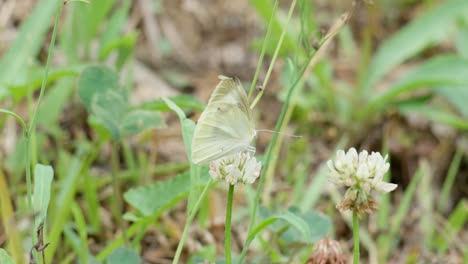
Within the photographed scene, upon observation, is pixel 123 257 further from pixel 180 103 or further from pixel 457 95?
pixel 457 95

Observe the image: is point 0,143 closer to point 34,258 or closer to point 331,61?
point 34,258

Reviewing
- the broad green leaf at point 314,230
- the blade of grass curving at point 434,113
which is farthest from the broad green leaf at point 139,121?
the blade of grass curving at point 434,113

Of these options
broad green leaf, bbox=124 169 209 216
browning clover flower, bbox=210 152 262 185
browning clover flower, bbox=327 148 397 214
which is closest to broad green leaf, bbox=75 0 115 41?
broad green leaf, bbox=124 169 209 216

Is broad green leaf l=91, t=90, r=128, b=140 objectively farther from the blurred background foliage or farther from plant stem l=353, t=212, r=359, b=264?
plant stem l=353, t=212, r=359, b=264

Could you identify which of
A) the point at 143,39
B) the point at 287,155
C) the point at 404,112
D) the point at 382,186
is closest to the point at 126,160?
the point at 287,155

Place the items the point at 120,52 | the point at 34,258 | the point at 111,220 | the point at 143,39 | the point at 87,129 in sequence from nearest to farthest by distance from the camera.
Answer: the point at 34,258 → the point at 111,220 → the point at 120,52 → the point at 87,129 → the point at 143,39

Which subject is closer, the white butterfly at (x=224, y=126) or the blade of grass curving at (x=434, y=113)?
the white butterfly at (x=224, y=126)

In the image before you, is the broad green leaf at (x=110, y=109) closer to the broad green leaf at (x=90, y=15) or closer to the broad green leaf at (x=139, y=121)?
the broad green leaf at (x=139, y=121)
